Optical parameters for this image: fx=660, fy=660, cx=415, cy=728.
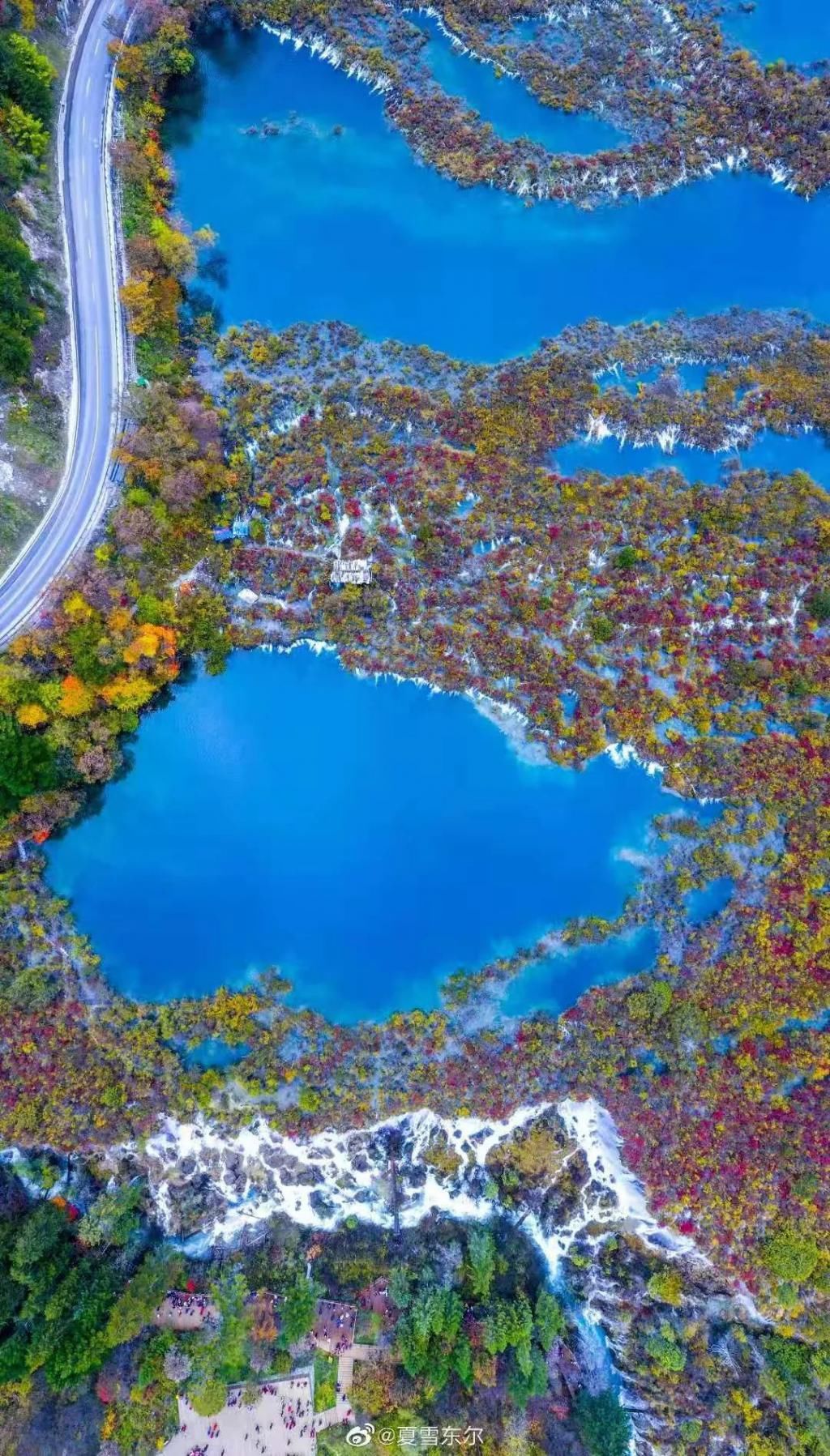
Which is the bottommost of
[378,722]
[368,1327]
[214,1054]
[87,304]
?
[368,1327]

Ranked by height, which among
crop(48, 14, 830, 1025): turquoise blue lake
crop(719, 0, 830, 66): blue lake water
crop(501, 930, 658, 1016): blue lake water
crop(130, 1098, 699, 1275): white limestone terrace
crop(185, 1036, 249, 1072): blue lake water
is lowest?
crop(130, 1098, 699, 1275): white limestone terrace

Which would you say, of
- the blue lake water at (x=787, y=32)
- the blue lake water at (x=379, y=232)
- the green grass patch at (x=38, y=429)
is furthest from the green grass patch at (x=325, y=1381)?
the blue lake water at (x=787, y=32)

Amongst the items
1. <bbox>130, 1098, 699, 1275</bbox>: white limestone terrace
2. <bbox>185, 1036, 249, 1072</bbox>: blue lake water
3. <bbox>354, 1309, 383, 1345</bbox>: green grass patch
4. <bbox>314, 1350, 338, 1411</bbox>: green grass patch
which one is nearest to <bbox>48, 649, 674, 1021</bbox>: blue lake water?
<bbox>185, 1036, 249, 1072</bbox>: blue lake water

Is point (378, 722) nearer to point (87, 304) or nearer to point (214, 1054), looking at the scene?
→ point (214, 1054)

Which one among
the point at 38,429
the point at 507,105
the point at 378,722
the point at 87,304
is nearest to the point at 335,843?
the point at 378,722

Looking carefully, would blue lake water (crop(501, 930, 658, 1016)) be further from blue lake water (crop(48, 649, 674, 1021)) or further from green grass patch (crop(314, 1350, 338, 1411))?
green grass patch (crop(314, 1350, 338, 1411))

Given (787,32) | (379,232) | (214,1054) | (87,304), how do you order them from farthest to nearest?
1. (787,32)
2. (379,232)
3. (87,304)
4. (214,1054)

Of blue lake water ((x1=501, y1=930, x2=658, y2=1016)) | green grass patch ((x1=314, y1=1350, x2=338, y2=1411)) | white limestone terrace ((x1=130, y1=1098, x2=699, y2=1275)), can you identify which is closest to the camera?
green grass patch ((x1=314, y1=1350, x2=338, y2=1411))

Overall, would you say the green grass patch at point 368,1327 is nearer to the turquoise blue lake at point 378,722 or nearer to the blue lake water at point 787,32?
the turquoise blue lake at point 378,722
